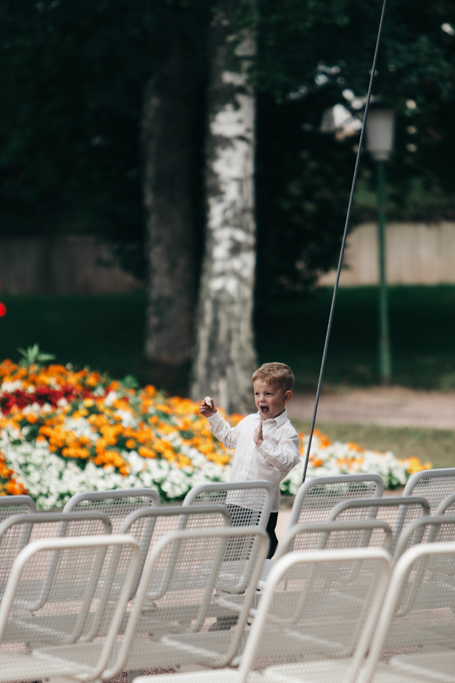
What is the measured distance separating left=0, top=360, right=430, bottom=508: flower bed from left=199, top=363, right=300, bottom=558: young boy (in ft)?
8.75

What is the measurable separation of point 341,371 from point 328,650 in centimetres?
1393

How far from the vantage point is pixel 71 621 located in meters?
3.08

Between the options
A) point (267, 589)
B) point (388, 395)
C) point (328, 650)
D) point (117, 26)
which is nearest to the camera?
point (267, 589)

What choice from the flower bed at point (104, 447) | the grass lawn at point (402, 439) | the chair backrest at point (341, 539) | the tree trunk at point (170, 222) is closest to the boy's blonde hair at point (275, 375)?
the chair backrest at point (341, 539)

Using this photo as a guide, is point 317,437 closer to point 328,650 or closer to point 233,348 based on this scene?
point 233,348

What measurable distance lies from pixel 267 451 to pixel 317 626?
1.28 meters

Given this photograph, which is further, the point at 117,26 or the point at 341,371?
the point at 341,371

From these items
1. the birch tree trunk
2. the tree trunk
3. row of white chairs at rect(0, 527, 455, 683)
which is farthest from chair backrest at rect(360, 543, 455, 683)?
the tree trunk

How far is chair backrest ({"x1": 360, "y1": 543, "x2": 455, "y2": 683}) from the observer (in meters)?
2.52

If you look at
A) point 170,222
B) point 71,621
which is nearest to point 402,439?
point 170,222

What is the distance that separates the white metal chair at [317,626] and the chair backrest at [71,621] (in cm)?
28

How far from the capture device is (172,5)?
42.5ft

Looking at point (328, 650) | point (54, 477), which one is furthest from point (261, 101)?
point (328, 650)

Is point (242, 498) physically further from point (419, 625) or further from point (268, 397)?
point (419, 625)
